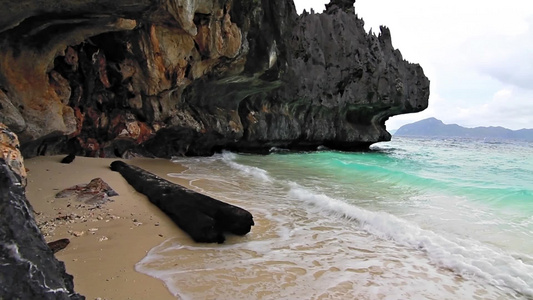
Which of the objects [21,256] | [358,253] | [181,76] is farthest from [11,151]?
[181,76]

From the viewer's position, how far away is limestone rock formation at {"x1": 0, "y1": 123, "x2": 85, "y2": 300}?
148cm

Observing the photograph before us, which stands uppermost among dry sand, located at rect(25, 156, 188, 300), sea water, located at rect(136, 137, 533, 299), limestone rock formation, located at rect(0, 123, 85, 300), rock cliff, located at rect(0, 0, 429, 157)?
rock cliff, located at rect(0, 0, 429, 157)

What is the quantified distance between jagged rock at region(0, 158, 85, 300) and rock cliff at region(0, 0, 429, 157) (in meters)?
3.85

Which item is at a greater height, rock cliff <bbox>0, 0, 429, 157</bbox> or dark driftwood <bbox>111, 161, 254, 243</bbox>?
rock cliff <bbox>0, 0, 429, 157</bbox>

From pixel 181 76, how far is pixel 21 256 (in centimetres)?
1100

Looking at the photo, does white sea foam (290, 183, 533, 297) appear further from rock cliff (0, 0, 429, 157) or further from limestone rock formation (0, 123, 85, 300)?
rock cliff (0, 0, 429, 157)

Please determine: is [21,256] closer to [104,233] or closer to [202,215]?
[104,233]

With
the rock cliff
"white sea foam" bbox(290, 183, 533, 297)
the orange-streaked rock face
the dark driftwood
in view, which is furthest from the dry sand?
"white sea foam" bbox(290, 183, 533, 297)

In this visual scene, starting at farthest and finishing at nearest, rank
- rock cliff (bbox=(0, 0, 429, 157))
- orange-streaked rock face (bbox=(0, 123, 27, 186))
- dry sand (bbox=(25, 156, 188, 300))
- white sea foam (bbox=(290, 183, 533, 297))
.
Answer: rock cliff (bbox=(0, 0, 429, 157)) < white sea foam (bbox=(290, 183, 533, 297)) < dry sand (bbox=(25, 156, 188, 300)) < orange-streaked rock face (bbox=(0, 123, 27, 186))

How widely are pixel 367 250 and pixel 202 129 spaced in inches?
481

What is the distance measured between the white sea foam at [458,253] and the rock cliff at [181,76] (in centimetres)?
544

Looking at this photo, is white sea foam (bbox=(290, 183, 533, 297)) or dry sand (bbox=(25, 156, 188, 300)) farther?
white sea foam (bbox=(290, 183, 533, 297))

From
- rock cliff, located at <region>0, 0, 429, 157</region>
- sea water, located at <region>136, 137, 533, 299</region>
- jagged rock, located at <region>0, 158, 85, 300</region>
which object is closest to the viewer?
jagged rock, located at <region>0, 158, 85, 300</region>

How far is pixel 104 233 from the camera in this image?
4.12 m
